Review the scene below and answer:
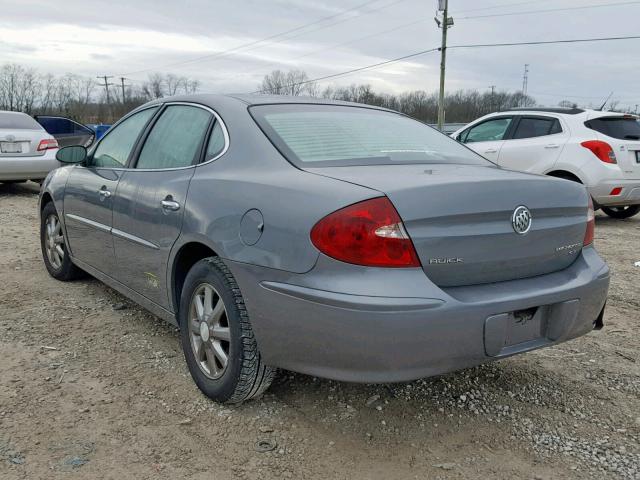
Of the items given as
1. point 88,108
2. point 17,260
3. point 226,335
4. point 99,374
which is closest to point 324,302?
point 226,335

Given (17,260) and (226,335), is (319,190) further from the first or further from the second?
(17,260)

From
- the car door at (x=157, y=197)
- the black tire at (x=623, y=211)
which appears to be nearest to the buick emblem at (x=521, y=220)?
the car door at (x=157, y=197)

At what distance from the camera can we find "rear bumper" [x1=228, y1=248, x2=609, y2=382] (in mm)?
2104

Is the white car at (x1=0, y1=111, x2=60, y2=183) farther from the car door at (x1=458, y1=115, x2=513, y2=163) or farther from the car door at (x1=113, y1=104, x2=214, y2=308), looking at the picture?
the car door at (x1=113, y1=104, x2=214, y2=308)

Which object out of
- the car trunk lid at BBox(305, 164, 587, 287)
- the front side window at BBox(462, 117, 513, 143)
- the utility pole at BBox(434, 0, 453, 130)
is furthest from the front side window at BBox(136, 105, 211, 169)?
the utility pole at BBox(434, 0, 453, 130)

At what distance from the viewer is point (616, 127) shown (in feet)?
26.3

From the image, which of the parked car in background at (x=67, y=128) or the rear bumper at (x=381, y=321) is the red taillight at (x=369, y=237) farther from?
the parked car in background at (x=67, y=128)

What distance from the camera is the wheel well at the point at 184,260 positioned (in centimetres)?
282

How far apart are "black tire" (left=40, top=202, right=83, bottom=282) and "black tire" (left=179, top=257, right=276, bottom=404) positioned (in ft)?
7.16

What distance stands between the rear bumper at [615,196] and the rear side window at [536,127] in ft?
3.34

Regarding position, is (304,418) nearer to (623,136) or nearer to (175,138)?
(175,138)

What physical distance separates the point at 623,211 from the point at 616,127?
1573 mm

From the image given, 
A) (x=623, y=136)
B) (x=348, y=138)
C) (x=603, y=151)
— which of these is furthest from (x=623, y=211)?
(x=348, y=138)

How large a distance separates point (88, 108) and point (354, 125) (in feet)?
231
